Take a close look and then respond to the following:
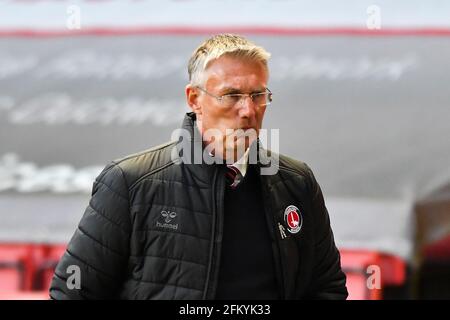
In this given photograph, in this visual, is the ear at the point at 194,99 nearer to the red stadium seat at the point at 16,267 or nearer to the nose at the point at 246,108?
the nose at the point at 246,108

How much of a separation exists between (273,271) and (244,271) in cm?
4

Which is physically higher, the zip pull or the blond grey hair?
the blond grey hair

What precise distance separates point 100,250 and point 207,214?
0.51 feet

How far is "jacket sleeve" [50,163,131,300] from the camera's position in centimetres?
97

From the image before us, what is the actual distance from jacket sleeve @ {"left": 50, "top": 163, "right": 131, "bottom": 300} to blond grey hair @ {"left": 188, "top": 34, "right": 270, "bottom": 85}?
0.19 meters

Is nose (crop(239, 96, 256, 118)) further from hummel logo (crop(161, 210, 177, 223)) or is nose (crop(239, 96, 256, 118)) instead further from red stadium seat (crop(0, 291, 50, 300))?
red stadium seat (crop(0, 291, 50, 300))

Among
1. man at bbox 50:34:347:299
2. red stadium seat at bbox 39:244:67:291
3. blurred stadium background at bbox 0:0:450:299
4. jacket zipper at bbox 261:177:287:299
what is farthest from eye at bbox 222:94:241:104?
red stadium seat at bbox 39:244:67:291

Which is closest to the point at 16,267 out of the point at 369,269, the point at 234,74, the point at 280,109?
the point at 280,109

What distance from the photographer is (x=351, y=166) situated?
6.68ft
